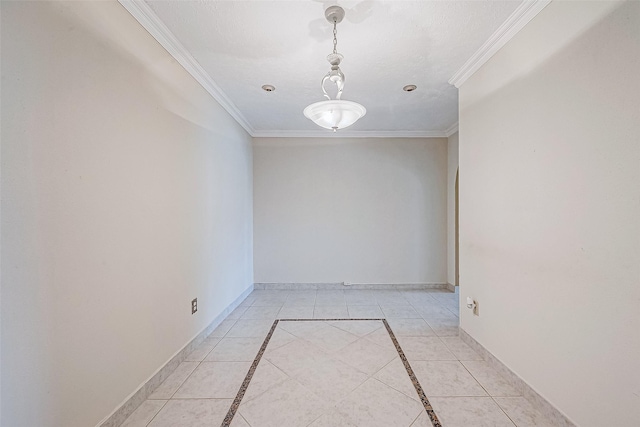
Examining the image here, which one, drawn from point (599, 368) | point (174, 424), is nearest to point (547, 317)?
point (599, 368)

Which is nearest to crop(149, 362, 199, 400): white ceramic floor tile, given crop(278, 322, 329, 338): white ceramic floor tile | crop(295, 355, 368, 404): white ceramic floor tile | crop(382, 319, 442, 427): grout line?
crop(295, 355, 368, 404): white ceramic floor tile

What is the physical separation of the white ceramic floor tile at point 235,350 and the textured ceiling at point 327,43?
248cm

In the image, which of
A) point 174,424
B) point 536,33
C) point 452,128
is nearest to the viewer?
point 174,424

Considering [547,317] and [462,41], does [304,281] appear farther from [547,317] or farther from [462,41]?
[462,41]

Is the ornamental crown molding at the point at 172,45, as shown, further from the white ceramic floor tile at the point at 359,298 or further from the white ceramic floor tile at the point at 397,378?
the white ceramic floor tile at the point at 359,298

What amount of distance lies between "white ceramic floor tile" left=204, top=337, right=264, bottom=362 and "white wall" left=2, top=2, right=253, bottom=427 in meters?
0.28

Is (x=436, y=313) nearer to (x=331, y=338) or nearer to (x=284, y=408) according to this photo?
(x=331, y=338)

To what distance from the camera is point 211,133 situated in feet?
9.18

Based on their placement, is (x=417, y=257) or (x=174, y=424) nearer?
(x=174, y=424)

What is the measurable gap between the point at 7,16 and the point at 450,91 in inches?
128

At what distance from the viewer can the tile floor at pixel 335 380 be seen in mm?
1588

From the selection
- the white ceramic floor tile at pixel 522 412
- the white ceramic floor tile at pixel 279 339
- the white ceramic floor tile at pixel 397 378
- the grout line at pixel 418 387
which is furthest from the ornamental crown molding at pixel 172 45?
the white ceramic floor tile at pixel 522 412

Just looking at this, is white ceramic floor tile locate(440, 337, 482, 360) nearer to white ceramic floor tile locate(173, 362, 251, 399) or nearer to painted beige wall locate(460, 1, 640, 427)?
painted beige wall locate(460, 1, 640, 427)

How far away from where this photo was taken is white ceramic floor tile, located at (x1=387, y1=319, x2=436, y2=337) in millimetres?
2703
